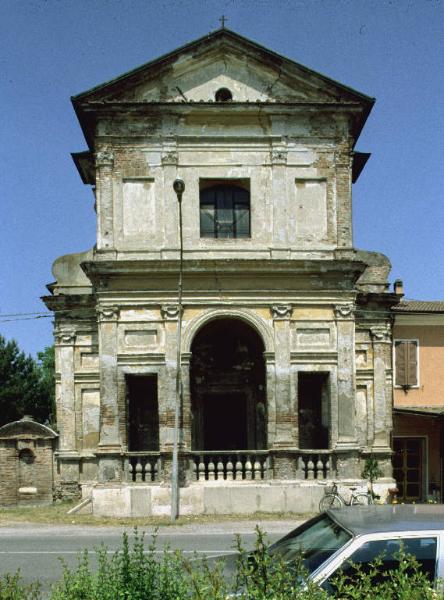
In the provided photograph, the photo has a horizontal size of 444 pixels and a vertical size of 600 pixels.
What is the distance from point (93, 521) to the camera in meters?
19.4

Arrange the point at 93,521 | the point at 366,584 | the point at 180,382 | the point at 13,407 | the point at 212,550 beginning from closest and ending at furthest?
1. the point at 366,584
2. the point at 212,550
3. the point at 93,521
4. the point at 180,382
5. the point at 13,407

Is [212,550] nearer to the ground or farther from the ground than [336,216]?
nearer to the ground

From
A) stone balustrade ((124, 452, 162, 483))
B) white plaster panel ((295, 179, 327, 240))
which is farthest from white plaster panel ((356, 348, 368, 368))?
stone balustrade ((124, 452, 162, 483))

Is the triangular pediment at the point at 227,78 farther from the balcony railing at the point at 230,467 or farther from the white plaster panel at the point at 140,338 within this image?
the balcony railing at the point at 230,467

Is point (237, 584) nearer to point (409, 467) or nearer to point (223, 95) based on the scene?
point (223, 95)

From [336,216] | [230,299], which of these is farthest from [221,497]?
[336,216]

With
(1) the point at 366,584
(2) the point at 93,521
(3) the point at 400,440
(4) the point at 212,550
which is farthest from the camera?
(3) the point at 400,440

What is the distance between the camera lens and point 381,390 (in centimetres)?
2448

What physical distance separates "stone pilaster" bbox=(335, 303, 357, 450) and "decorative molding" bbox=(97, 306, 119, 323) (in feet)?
19.7

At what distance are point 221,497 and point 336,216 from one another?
27.0 feet

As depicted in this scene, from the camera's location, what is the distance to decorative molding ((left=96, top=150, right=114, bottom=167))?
70.7 ft

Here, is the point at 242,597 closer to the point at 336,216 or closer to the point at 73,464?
the point at 336,216

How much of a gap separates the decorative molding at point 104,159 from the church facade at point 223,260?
0.04 metres

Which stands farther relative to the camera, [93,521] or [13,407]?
[13,407]
